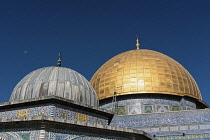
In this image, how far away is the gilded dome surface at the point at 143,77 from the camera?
1616 cm

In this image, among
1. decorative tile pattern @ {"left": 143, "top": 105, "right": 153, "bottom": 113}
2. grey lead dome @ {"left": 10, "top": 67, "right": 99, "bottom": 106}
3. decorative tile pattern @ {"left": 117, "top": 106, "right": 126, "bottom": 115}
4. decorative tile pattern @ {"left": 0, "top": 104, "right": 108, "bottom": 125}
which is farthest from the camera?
decorative tile pattern @ {"left": 117, "top": 106, "right": 126, "bottom": 115}

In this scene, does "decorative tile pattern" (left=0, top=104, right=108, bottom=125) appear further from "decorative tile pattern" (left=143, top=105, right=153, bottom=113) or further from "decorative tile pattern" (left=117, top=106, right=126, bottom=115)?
"decorative tile pattern" (left=143, top=105, right=153, bottom=113)

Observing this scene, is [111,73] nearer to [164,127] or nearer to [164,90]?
[164,90]

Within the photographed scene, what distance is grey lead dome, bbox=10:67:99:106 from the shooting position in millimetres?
8695

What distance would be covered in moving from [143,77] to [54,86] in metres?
8.83

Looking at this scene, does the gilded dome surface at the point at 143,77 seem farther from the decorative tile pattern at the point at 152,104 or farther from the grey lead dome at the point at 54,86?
the grey lead dome at the point at 54,86

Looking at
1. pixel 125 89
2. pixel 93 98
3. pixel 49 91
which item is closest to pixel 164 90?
pixel 125 89

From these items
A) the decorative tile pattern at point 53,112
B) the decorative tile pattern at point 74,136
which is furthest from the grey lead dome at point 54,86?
the decorative tile pattern at point 74,136

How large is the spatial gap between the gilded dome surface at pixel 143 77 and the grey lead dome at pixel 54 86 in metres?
6.89

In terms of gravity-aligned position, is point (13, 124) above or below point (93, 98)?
below

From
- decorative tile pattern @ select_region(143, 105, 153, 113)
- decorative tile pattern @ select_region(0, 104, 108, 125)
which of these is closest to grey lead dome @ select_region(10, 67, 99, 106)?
decorative tile pattern @ select_region(0, 104, 108, 125)

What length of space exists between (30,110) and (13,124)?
4.64 ft

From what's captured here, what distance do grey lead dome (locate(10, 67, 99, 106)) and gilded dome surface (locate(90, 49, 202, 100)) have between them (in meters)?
A: 6.89

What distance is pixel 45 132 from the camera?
6301mm
